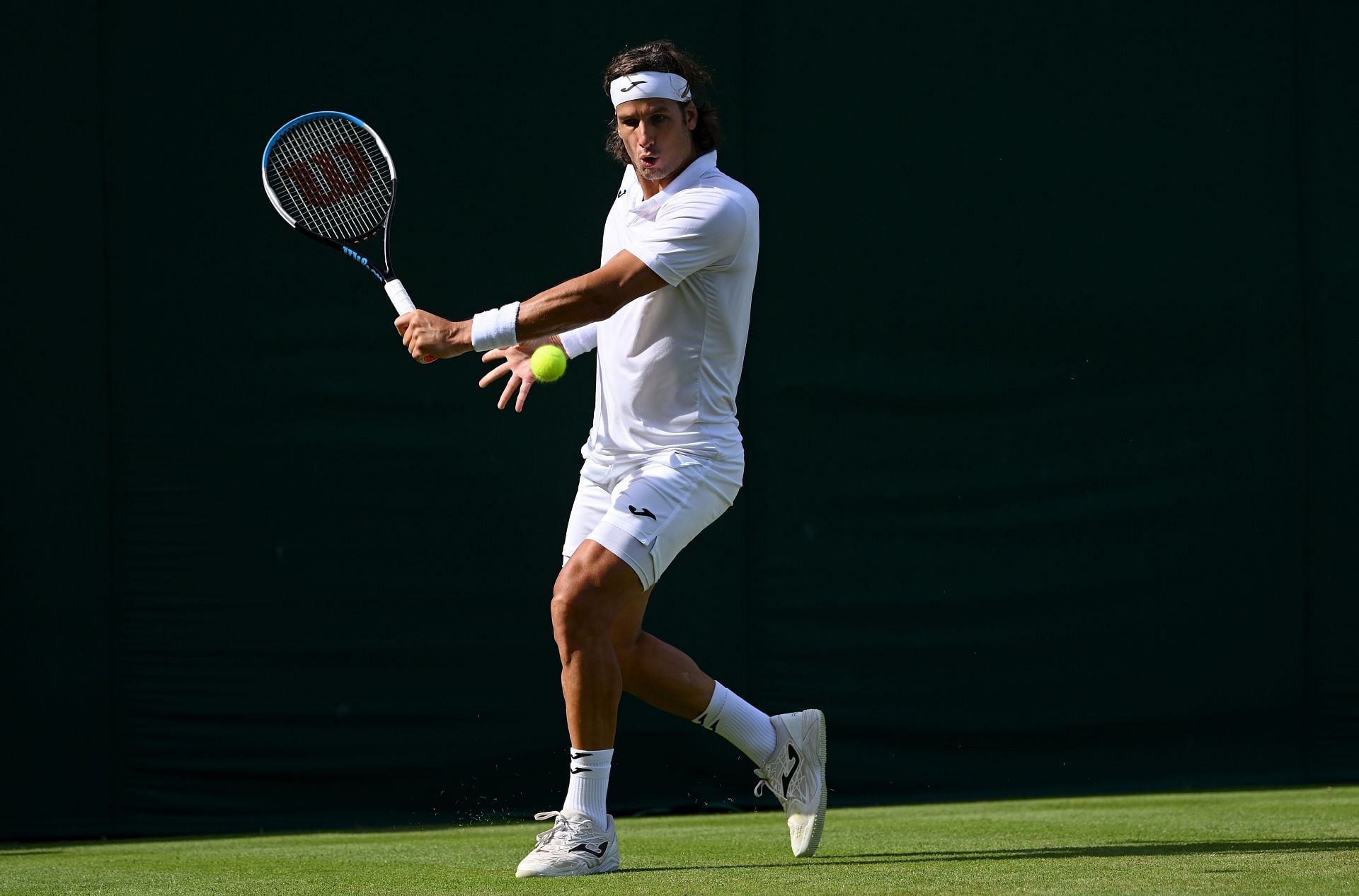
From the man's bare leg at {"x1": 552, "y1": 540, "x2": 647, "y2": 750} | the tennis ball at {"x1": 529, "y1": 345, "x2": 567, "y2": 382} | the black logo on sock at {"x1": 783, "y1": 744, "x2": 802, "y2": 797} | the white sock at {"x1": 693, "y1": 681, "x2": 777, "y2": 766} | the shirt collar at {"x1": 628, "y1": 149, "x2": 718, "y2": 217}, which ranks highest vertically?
the shirt collar at {"x1": 628, "y1": 149, "x2": 718, "y2": 217}

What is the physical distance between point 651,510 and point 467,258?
2.19 meters

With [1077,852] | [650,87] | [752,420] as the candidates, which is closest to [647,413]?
[650,87]

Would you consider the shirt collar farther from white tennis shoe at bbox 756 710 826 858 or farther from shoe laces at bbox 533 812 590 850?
shoe laces at bbox 533 812 590 850

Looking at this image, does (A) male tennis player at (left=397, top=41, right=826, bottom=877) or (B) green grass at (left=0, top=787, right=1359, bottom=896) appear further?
(A) male tennis player at (left=397, top=41, right=826, bottom=877)

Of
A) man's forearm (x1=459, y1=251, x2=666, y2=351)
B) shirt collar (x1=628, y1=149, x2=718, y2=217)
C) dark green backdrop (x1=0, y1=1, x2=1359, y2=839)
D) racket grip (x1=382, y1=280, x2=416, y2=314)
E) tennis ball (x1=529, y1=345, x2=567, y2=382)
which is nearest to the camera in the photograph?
tennis ball (x1=529, y1=345, x2=567, y2=382)

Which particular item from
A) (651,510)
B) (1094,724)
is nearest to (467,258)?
(651,510)

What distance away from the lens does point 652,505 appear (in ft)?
10.4

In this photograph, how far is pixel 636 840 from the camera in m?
4.02

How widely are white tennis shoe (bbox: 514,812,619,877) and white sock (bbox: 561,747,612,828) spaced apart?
16 millimetres

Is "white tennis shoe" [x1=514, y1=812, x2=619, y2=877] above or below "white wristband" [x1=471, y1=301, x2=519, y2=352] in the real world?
below

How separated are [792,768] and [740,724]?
0.14 meters

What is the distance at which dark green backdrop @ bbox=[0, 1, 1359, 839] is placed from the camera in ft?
16.0

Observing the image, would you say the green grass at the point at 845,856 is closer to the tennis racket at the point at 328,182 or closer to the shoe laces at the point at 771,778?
the shoe laces at the point at 771,778

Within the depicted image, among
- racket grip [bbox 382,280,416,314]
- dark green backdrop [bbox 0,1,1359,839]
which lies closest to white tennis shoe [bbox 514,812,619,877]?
racket grip [bbox 382,280,416,314]
